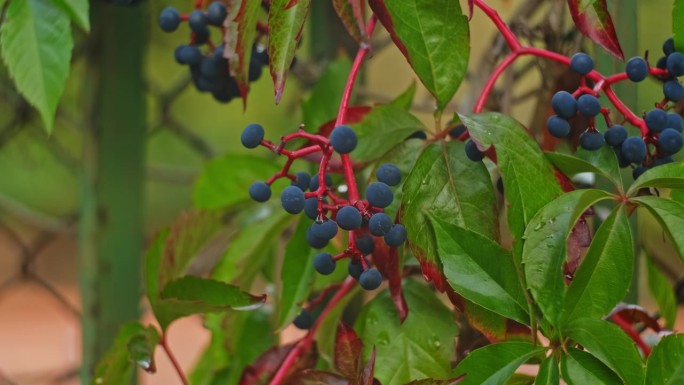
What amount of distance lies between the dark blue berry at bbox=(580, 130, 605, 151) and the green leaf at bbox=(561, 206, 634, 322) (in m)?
0.05

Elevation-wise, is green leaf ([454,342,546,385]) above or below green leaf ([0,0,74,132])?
below

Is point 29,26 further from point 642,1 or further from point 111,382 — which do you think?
point 642,1

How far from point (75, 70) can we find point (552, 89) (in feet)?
1.77

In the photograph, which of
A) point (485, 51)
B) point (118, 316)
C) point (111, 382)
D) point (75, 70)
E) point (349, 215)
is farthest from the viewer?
point (75, 70)

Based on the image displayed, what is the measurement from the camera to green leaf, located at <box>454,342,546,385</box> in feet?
1.27

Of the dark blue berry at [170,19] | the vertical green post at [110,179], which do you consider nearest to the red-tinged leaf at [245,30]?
the dark blue berry at [170,19]

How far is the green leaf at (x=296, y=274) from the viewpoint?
508 mm

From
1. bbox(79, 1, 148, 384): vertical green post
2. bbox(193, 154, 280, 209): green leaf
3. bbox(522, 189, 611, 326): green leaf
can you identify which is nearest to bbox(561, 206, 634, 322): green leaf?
bbox(522, 189, 611, 326): green leaf

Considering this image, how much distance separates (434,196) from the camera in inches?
16.2

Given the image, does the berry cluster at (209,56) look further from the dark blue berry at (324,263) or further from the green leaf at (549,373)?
the green leaf at (549,373)

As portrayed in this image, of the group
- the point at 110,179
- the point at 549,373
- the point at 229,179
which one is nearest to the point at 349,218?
the point at 549,373

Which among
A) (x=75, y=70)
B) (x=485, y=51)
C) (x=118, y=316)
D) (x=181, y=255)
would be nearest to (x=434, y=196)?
(x=181, y=255)

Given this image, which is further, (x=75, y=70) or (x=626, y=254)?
(x=75, y=70)

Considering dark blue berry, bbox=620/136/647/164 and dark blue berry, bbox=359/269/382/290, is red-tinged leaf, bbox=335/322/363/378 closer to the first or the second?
dark blue berry, bbox=359/269/382/290
